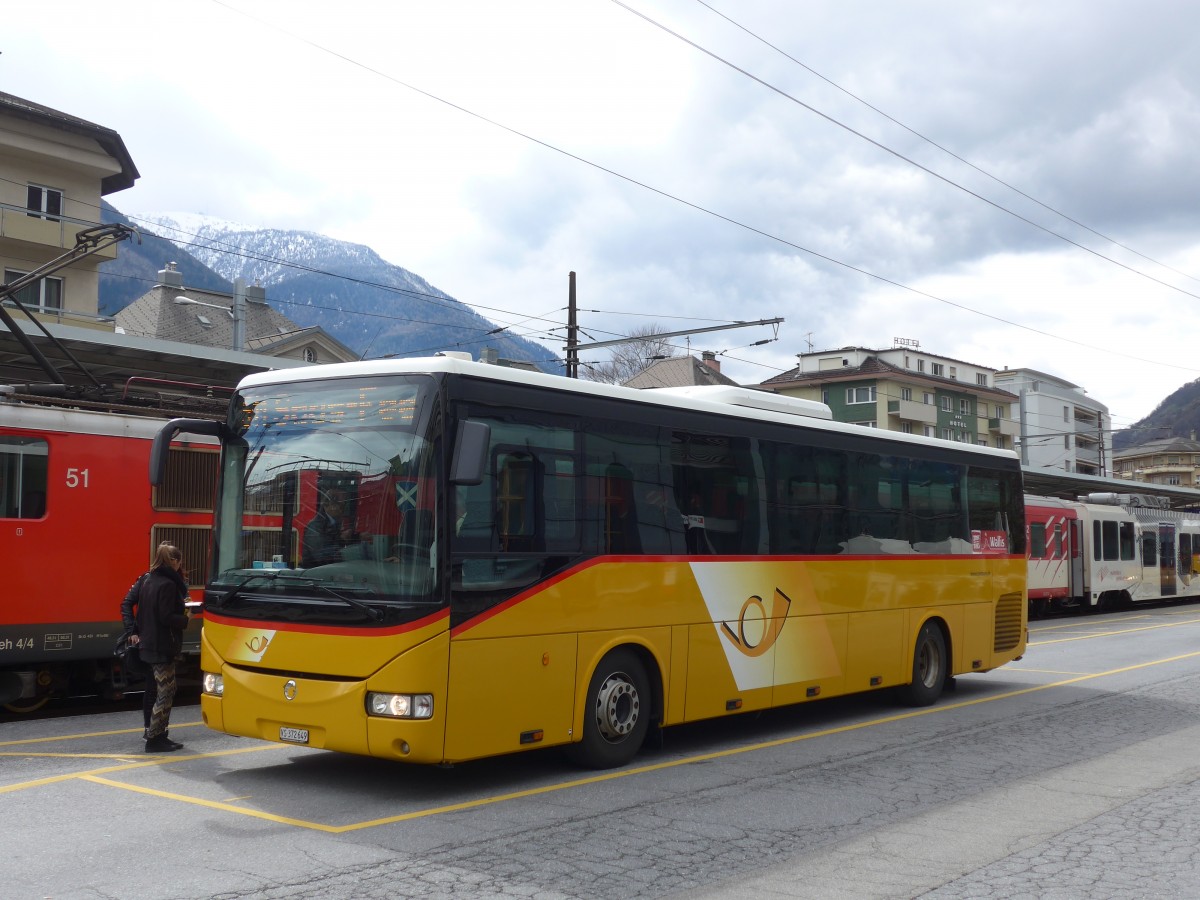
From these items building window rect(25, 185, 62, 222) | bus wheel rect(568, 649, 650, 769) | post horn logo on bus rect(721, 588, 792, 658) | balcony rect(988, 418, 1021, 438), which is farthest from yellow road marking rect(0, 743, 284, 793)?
balcony rect(988, 418, 1021, 438)

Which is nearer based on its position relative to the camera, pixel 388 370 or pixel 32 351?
pixel 388 370

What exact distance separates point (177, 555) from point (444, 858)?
14.9 ft

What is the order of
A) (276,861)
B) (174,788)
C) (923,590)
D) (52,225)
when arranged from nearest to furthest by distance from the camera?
(276,861), (174,788), (923,590), (52,225)

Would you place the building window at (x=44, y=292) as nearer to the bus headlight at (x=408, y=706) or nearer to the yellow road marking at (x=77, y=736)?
the yellow road marking at (x=77, y=736)

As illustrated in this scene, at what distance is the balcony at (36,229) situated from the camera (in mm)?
36031

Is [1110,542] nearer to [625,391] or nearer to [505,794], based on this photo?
[625,391]

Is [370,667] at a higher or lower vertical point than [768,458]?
lower

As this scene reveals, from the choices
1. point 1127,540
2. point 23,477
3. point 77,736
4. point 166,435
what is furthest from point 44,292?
point 1127,540

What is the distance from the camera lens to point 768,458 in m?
11.1

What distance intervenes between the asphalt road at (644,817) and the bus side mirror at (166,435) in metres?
2.22

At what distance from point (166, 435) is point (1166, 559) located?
3729cm

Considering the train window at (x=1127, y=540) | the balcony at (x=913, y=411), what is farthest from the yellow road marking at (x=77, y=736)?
the balcony at (x=913, y=411)

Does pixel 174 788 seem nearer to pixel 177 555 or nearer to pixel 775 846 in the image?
pixel 177 555

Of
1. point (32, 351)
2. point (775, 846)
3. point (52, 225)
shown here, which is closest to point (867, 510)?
point (775, 846)
